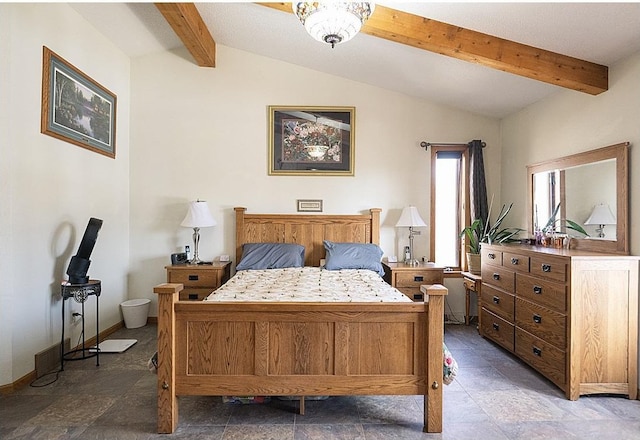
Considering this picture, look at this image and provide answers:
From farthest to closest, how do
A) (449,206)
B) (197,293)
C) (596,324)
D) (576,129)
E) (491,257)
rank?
(449,206), (197,293), (491,257), (576,129), (596,324)

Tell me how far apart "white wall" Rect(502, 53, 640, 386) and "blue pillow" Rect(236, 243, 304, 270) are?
8.35 ft

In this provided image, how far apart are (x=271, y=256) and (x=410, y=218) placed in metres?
1.62

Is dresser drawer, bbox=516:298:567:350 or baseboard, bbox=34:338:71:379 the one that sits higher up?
dresser drawer, bbox=516:298:567:350

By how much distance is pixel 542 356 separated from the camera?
2680 millimetres

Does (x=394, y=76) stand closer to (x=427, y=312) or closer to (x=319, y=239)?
(x=319, y=239)

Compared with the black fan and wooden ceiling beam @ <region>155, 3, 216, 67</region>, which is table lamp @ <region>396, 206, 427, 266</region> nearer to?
wooden ceiling beam @ <region>155, 3, 216, 67</region>

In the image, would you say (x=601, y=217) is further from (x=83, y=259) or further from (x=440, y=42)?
(x=83, y=259)

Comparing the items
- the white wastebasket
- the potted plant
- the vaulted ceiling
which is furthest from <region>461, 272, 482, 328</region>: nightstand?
the white wastebasket

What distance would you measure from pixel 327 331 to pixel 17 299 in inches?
93.8

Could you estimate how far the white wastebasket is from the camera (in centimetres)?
392

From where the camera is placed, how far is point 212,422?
212 cm

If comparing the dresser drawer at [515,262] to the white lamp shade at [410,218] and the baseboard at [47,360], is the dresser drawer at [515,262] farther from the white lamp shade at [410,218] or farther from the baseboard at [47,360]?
the baseboard at [47,360]

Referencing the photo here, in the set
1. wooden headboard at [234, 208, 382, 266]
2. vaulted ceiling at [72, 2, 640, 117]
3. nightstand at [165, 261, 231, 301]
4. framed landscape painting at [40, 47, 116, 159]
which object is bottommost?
nightstand at [165, 261, 231, 301]

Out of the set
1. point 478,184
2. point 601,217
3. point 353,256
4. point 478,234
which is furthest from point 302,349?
point 478,184
